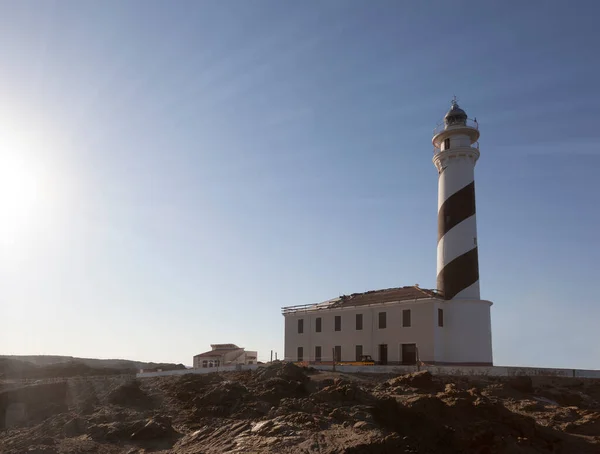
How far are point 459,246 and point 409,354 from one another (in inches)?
295

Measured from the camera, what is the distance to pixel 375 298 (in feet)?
128

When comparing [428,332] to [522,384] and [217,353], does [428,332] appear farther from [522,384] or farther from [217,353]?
[217,353]

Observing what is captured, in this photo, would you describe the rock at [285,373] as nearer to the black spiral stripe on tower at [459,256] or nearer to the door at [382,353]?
the door at [382,353]

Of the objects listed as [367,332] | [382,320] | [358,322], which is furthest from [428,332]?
[358,322]

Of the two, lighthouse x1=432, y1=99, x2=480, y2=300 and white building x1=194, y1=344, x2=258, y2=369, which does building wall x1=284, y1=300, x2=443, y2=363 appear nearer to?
lighthouse x1=432, y1=99, x2=480, y2=300

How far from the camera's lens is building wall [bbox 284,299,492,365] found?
112ft

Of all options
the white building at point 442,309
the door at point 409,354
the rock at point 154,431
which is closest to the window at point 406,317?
the white building at point 442,309

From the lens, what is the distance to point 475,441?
52.2 feet

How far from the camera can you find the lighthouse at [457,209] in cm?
3519

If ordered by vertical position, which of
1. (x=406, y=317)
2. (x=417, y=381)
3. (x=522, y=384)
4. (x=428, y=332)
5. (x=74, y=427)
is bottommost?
(x=74, y=427)

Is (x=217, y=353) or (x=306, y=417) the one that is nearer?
(x=306, y=417)

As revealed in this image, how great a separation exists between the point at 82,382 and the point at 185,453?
15.6 meters

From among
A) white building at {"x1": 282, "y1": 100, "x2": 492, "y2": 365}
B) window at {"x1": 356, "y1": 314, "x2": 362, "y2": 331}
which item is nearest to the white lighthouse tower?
white building at {"x1": 282, "y1": 100, "x2": 492, "y2": 365}

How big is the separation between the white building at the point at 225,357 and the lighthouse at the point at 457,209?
2220 cm
